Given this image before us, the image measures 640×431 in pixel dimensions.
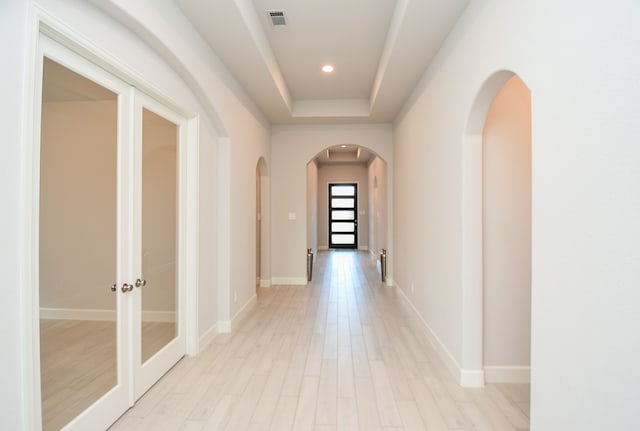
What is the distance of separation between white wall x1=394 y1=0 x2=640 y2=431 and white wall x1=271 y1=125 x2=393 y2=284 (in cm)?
389

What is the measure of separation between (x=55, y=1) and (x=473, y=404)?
342 cm

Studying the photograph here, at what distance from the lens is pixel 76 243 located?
1953 mm

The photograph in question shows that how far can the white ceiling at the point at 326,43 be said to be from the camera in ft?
8.82

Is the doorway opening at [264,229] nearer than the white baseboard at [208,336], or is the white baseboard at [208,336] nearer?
the white baseboard at [208,336]

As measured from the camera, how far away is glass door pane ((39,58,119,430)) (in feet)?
5.54

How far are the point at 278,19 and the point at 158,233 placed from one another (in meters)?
2.26

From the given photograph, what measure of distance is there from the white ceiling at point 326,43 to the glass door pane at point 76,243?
1.23 metres

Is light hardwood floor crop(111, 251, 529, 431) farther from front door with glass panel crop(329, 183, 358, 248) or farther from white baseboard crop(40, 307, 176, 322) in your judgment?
front door with glass panel crop(329, 183, 358, 248)

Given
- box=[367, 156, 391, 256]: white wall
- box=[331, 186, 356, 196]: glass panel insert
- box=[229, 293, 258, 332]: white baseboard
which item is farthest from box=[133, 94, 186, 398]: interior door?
box=[331, 186, 356, 196]: glass panel insert

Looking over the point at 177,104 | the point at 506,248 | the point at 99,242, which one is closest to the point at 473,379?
the point at 506,248

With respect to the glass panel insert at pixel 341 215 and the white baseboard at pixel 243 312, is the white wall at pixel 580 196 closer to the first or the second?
the white baseboard at pixel 243 312

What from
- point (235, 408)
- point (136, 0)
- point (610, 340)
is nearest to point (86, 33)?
point (136, 0)
